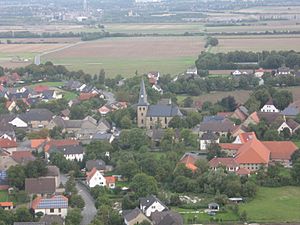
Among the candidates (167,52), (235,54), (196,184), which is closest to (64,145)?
(196,184)

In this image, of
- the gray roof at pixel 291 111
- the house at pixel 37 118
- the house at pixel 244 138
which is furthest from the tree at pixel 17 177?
the gray roof at pixel 291 111

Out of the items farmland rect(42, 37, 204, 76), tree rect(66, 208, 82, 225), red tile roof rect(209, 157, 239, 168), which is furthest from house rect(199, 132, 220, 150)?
farmland rect(42, 37, 204, 76)

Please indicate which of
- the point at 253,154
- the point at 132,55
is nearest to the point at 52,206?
the point at 253,154

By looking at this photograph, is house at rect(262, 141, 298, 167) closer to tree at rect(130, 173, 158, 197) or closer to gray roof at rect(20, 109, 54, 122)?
tree at rect(130, 173, 158, 197)

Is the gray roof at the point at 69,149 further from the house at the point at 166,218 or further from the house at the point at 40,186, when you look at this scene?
the house at the point at 166,218

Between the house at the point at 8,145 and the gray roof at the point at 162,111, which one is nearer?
the house at the point at 8,145

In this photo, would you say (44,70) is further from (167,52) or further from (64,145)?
(64,145)

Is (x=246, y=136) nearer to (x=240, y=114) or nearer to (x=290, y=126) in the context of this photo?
(x=290, y=126)
